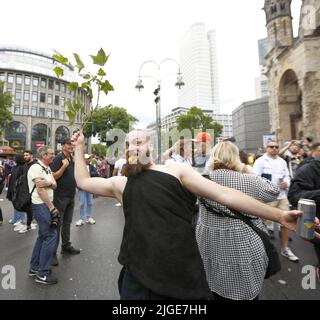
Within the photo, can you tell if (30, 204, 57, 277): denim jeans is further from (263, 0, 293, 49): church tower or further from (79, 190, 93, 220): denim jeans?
(263, 0, 293, 49): church tower

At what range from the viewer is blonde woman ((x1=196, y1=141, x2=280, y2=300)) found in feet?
6.57

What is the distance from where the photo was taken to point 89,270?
392 centimetres

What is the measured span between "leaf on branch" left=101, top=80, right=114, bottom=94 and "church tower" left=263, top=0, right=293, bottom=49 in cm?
3104

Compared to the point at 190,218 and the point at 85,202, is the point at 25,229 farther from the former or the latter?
the point at 190,218

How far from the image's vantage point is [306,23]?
2186cm

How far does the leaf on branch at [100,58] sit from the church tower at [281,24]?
31.1m

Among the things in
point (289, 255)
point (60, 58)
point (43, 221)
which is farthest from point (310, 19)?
point (60, 58)

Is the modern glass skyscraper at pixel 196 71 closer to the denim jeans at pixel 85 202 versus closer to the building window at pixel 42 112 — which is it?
the building window at pixel 42 112

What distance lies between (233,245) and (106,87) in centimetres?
157

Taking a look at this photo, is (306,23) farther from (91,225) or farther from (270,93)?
(91,225)

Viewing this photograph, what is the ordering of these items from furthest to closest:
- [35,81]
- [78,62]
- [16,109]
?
[35,81]
[16,109]
[78,62]

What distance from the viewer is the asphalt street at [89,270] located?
3184 mm

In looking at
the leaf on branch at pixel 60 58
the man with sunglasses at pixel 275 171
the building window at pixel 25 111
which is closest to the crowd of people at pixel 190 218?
the leaf on branch at pixel 60 58
